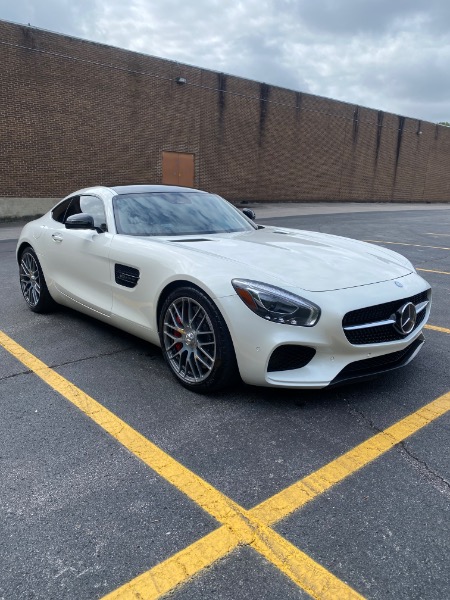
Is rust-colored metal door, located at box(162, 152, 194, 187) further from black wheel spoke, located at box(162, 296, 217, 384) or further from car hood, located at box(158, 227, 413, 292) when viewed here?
black wheel spoke, located at box(162, 296, 217, 384)

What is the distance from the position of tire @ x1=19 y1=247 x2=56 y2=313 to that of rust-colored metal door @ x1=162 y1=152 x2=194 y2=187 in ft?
56.0

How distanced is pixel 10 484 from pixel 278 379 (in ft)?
5.07

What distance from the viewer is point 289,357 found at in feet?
9.89

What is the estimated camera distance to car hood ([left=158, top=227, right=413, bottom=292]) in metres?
3.17

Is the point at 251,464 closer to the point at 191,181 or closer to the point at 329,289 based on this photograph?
the point at 329,289

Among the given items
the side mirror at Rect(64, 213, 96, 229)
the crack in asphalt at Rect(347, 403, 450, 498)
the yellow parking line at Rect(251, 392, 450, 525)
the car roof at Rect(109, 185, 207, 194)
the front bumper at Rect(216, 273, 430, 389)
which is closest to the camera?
the yellow parking line at Rect(251, 392, 450, 525)

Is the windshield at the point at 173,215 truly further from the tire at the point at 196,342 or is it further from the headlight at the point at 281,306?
the headlight at the point at 281,306

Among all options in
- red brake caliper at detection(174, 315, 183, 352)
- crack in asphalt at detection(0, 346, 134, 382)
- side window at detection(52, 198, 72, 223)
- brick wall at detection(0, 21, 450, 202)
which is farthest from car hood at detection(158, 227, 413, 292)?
brick wall at detection(0, 21, 450, 202)

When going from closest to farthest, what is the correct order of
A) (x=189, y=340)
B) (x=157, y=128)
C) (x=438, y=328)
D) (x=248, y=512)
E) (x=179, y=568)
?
(x=179, y=568) → (x=248, y=512) → (x=189, y=340) → (x=438, y=328) → (x=157, y=128)

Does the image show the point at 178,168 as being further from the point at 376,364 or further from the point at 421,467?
the point at 421,467

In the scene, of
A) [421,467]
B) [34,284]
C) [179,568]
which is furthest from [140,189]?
[179,568]

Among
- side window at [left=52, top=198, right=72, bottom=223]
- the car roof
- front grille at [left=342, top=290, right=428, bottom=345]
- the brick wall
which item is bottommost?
front grille at [left=342, top=290, right=428, bottom=345]

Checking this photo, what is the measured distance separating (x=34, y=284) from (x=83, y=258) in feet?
4.19

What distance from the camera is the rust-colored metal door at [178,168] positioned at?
22.0 m
